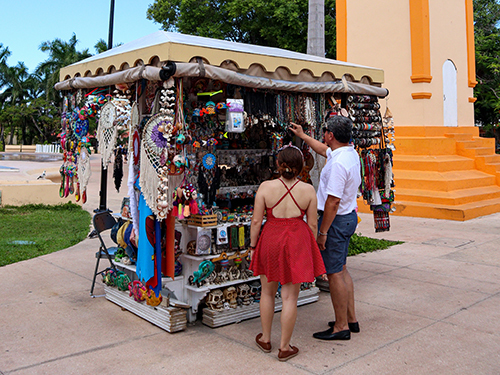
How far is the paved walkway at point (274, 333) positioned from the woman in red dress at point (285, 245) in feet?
1.15

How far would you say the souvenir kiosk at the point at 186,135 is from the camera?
416cm

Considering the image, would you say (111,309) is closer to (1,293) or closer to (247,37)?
(1,293)

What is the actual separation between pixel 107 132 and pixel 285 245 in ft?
6.83

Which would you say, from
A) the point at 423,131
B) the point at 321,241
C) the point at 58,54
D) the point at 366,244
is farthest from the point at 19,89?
the point at 321,241

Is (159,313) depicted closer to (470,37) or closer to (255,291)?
(255,291)

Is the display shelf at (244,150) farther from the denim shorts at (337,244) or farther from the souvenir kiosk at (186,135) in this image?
the denim shorts at (337,244)

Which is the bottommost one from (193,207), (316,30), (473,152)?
(193,207)

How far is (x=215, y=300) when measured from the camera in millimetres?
4594

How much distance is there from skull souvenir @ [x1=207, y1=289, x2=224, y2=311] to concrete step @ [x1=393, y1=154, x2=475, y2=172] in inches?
343

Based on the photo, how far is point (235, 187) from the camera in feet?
19.3

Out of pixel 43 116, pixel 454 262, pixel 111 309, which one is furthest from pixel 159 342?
pixel 43 116

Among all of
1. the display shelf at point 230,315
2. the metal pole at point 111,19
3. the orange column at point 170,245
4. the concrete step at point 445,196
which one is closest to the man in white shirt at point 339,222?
the display shelf at point 230,315

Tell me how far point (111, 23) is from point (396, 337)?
876cm

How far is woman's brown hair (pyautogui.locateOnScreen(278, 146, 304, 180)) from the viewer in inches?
153
